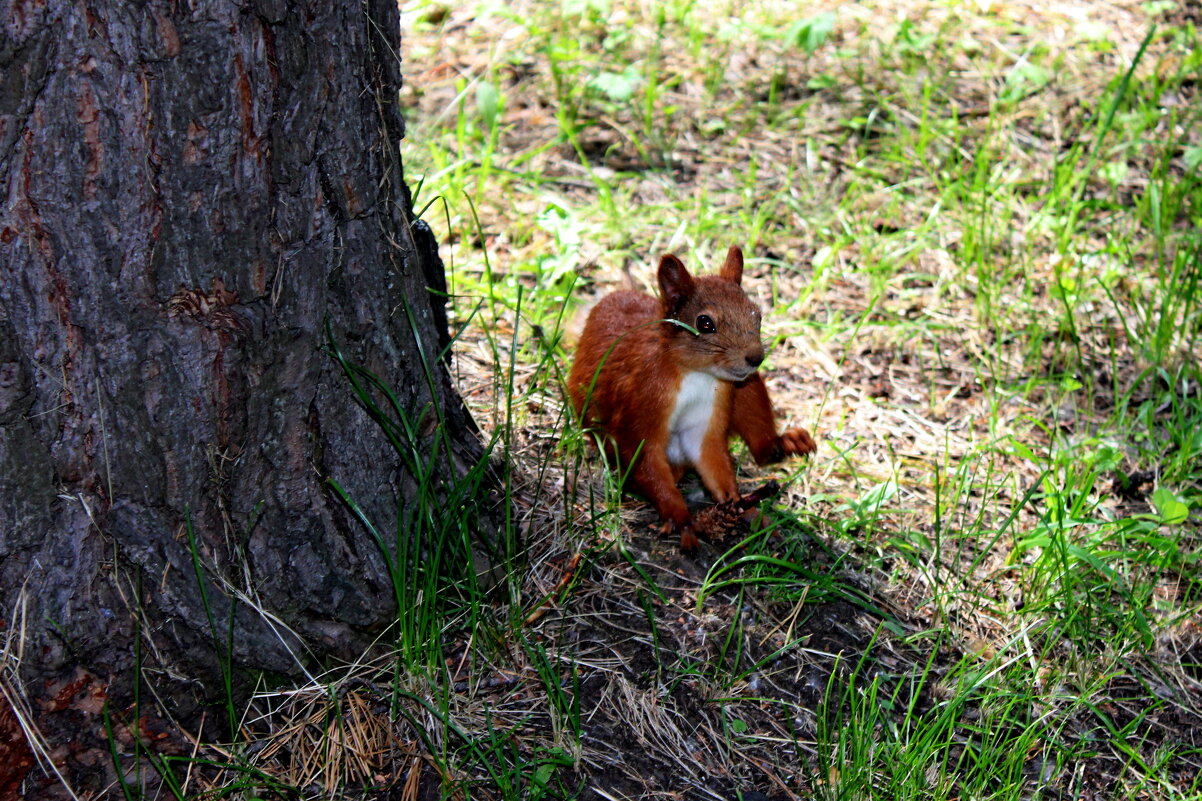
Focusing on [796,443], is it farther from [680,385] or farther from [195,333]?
[195,333]

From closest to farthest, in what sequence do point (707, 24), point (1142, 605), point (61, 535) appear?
point (61, 535)
point (1142, 605)
point (707, 24)

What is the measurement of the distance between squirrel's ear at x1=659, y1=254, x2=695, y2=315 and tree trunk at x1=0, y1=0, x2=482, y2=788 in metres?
0.62

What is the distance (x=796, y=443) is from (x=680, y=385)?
39 centimetres

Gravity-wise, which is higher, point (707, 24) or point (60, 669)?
point (707, 24)

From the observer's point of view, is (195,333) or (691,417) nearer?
(195,333)

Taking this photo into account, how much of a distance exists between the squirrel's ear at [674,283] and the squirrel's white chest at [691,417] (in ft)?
0.65

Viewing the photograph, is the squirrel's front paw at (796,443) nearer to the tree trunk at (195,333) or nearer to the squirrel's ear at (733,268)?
the squirrel's ear at (733,268)

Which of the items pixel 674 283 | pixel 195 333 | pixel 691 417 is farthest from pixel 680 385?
pixel 195 333

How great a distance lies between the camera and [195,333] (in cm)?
169

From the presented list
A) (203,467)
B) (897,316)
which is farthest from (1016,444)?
(203,467)

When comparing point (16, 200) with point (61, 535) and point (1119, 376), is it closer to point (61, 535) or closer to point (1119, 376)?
point (61, 535)

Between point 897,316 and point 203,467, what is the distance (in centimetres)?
232

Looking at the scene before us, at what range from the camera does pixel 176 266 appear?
1621mm

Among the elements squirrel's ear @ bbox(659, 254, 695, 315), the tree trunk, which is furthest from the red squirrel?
the tree trunk
